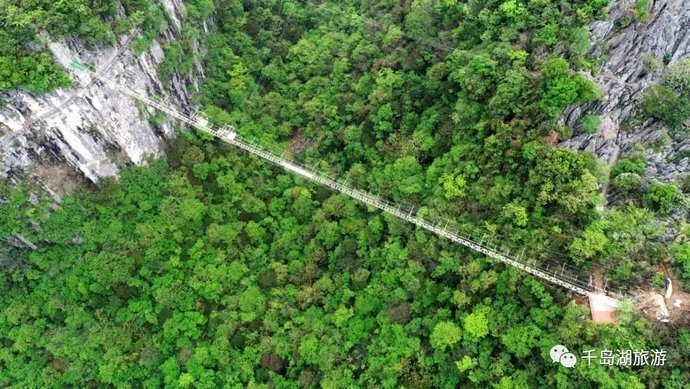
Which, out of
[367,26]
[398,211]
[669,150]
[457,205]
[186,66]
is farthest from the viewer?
[367,26]

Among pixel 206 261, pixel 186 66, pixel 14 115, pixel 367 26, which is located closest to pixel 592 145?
pixel 367 26

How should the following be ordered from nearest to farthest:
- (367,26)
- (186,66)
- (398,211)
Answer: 1. (398,211)
2. (186,66)
3. (367,26)

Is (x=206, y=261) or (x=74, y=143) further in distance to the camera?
(x=206, y=261)

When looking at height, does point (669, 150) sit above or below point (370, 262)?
above

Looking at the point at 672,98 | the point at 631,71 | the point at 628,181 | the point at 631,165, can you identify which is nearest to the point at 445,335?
Answer: the point at 628,181

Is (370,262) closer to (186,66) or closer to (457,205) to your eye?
(457,205)

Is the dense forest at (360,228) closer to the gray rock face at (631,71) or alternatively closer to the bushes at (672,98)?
the bushes at (672,98)

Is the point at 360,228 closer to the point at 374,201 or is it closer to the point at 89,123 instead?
the point at 374,201
